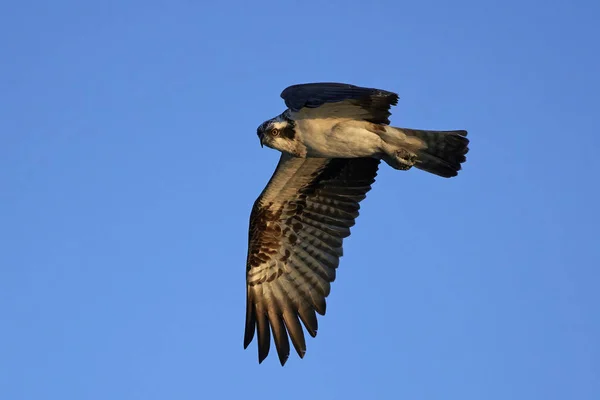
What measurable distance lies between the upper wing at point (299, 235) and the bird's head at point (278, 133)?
0.94 meters

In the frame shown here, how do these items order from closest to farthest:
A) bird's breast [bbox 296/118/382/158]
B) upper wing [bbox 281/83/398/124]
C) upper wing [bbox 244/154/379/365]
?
upper wing [bbox 281/83/398/124] < bird's breast [bbox 296/118/382/158] < upper wing [bbox 244/154/379/365]

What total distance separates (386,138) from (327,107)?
0.83 metres

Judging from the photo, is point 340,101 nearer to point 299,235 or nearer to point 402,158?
point 402,158

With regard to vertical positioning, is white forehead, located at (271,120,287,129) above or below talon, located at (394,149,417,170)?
above

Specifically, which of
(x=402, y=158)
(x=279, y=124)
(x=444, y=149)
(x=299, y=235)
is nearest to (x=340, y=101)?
(x=279, y=124)

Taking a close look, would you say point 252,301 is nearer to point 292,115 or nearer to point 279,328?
point 279,328

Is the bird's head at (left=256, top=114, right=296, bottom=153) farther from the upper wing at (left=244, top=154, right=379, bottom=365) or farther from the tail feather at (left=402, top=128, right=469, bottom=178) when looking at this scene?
the tail feather at (left=402, top=128, right=469, bottom=178)

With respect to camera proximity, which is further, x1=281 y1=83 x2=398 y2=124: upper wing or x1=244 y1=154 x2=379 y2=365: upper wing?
x1=244 y1=154 x2=379 y2=365: upper wing

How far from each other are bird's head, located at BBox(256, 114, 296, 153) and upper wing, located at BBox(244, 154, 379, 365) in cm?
94

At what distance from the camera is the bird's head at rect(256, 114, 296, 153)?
40.3 ft

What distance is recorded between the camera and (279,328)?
1314 cm

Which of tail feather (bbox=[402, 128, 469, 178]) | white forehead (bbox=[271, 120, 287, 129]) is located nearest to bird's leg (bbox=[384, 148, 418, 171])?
tail feather (bbox=[402, 128, 469, 178])

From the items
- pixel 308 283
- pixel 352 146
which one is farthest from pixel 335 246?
pixel 352 146

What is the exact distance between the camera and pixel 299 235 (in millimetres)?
13883
